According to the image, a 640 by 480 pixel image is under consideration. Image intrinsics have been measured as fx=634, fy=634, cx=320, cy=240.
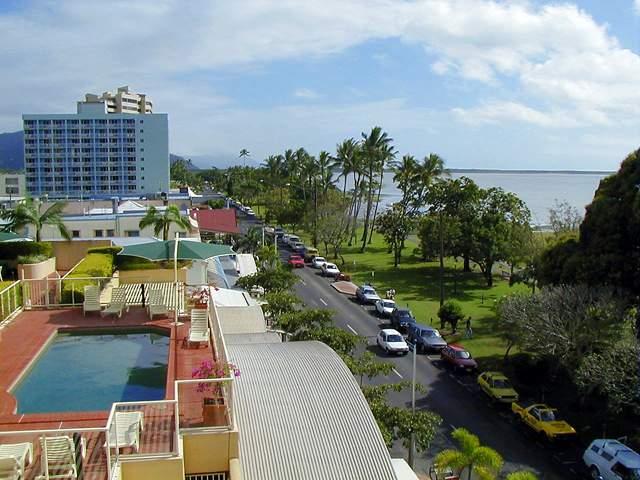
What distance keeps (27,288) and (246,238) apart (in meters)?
42.2

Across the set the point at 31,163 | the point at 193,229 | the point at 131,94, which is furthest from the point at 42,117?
the point at 193,229

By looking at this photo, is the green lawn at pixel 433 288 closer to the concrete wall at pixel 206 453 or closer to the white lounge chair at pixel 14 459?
the concrete wall at pixel 206 453

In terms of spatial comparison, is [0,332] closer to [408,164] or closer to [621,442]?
[621,442]

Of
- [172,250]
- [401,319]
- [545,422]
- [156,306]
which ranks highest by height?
[172,250]

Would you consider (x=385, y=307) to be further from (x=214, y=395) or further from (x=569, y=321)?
(x=214, y=395)

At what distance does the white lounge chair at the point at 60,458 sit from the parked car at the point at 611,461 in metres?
15.6

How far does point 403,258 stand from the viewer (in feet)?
209

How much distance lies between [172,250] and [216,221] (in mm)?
46087

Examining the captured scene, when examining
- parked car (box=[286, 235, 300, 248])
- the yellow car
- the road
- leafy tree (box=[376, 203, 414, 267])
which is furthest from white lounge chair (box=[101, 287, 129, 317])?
parked car (box=[286, 235, 300, 248])

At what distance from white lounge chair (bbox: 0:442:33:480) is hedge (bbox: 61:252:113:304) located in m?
10.8

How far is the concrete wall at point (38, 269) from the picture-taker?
24.5 metres

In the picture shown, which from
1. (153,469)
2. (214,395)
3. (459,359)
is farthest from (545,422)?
(153,469)

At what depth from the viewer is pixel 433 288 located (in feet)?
160

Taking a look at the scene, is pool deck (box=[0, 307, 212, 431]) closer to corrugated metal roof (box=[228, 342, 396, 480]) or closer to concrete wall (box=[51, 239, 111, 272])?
corrugated metal roof (box=[228, 342, 396, 480])
